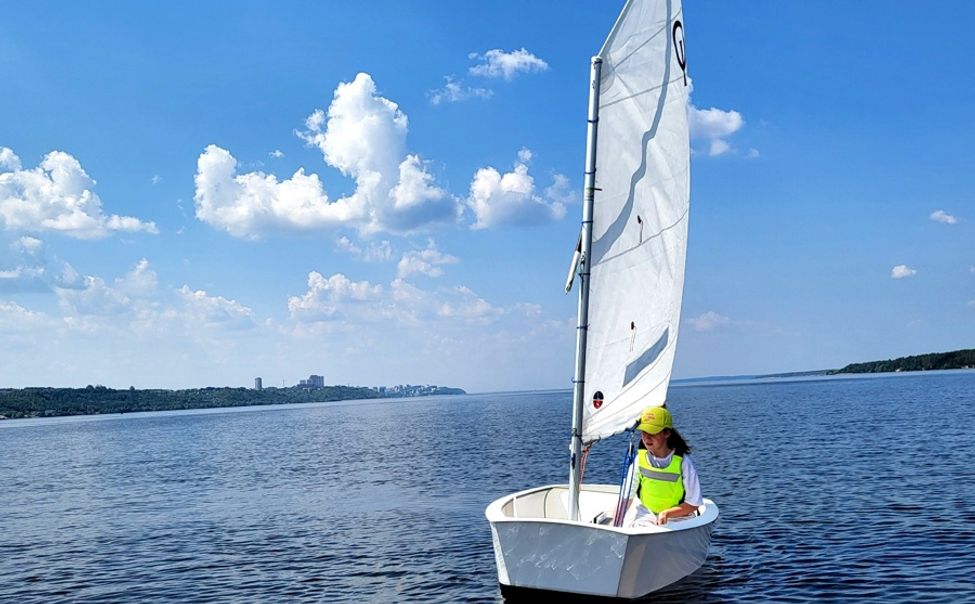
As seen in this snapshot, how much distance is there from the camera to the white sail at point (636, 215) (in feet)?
51.3

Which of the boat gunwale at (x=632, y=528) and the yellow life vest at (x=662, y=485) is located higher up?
the yellow life vest at (x=662, y=485)

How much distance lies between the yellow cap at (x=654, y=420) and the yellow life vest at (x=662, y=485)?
27.5 inches

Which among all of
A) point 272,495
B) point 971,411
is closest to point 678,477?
point 272,495

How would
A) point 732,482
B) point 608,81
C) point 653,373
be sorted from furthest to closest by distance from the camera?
point 732,482, point 653,373, point 608,81

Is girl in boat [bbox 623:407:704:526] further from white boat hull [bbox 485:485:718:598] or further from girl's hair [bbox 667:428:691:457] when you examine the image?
white boat hull [bbox 485:485:718:598]

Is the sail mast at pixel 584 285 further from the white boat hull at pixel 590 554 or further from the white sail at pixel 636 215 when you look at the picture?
the white boat hull at pixel 590 554

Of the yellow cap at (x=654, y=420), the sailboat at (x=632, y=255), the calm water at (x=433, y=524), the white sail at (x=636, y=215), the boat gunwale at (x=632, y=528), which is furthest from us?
the calm water at (x=433, y=524)

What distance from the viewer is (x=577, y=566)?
13961 millimetres

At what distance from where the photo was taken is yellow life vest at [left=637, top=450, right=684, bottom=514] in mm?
15648

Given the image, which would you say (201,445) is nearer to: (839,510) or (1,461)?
(1,461)

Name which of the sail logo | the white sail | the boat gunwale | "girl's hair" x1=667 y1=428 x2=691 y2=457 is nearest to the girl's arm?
the boat gunwale

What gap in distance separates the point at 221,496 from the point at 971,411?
6154 cm

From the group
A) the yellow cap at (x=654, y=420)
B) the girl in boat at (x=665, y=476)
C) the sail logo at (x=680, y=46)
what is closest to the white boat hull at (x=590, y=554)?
the girl in boat at (x=665, y=476)

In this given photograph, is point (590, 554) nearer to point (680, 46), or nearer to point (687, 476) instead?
point (687, 476)
